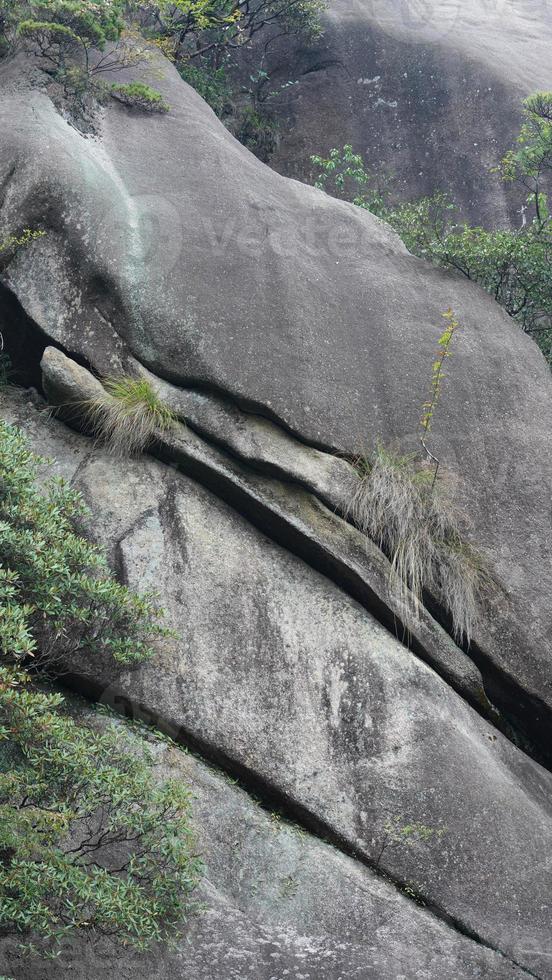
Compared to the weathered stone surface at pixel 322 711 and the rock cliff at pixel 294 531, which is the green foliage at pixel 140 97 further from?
the weathered stone surface at pixel 322 711

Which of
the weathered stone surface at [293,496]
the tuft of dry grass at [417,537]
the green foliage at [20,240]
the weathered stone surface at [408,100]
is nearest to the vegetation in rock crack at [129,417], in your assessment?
the weathered stone surface at [293,496]

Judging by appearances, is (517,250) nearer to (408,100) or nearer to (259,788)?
(408,100)

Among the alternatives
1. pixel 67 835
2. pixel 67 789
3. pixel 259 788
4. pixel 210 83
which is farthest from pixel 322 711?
pixel 210 83

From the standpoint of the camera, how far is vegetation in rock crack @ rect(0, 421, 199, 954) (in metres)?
5.06

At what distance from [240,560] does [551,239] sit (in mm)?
6472

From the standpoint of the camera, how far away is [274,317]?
902 cm

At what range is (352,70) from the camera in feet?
51.9

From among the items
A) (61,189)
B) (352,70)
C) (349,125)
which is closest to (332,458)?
(61,189)

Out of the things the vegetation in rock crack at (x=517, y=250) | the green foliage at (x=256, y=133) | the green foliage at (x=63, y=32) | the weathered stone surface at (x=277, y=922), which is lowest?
the weathered stone surface at (x=277, y=922)

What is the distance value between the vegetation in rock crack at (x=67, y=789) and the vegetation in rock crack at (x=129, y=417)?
1513 millimetres

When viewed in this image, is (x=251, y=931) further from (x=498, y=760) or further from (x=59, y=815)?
(x=498, y=760)


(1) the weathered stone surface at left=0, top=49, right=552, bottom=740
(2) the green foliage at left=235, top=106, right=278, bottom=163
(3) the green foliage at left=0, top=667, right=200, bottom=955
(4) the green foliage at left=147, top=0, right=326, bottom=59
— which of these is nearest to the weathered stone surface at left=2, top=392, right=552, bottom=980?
(1) the weathered stone surface at left=0, top=49, right=552, bottom=740

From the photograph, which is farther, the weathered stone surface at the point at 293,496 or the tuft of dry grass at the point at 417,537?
the tuft of dry grass at the point at 417,537

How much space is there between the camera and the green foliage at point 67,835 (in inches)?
197
